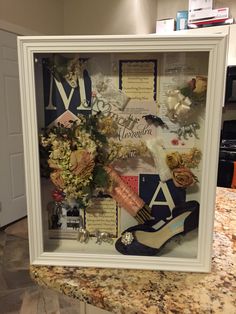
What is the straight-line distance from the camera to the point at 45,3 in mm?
3383

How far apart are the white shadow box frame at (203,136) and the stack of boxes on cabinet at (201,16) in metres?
3.20

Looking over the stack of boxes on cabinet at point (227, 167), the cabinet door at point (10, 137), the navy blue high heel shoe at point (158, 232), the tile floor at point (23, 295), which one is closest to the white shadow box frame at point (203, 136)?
the navy blue high heel shoe at point (158, 232)

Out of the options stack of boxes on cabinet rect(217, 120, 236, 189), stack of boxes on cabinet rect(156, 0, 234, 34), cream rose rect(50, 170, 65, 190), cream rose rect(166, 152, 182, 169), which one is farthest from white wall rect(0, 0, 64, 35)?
cream rose rect(166, 152, 182, 169)

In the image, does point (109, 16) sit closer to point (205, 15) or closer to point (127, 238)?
point (205, 15)

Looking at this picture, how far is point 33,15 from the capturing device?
3221 mm

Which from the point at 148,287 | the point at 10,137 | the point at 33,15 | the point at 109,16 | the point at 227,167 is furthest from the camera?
the point at 109,16

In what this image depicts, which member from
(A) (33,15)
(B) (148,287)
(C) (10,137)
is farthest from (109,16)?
(B) (148,287)

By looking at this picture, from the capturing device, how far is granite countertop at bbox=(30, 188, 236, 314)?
51 cm

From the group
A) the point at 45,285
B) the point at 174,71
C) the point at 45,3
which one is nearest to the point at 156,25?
the point at 45,3

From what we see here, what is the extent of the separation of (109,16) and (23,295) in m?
3.31

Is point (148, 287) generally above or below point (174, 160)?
below

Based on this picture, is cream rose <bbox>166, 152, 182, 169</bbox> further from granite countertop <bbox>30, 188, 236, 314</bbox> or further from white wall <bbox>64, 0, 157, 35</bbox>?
white wall <bbox>64, 0, 157, 35</bbox>

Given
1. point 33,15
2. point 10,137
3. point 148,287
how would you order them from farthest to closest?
point 33,15 → point 10,137 → point 148,287

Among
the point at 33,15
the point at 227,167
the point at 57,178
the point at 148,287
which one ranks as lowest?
the point at 227,167
